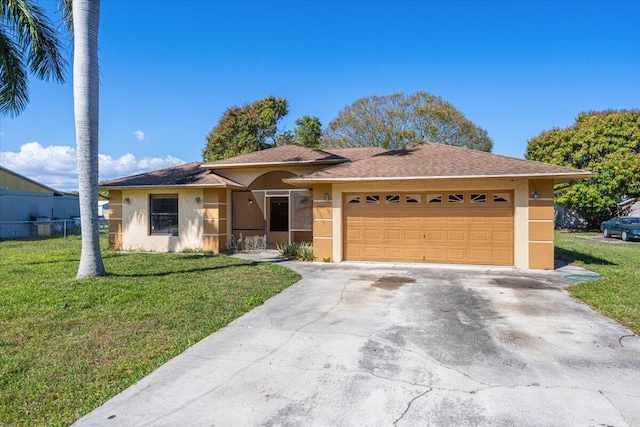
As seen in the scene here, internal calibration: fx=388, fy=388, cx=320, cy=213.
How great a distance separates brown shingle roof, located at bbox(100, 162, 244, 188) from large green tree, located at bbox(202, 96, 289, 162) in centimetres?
1481

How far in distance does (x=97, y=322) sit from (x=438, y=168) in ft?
32.5

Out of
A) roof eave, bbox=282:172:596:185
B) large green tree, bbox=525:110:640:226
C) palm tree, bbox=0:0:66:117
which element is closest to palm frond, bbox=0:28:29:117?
palm tree, bbox=0:0:66:117

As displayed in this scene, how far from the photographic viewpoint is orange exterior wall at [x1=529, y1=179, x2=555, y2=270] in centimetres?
1111

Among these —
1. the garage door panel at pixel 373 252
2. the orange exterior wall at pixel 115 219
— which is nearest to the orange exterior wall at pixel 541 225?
the garage door panel at pixel 373 252

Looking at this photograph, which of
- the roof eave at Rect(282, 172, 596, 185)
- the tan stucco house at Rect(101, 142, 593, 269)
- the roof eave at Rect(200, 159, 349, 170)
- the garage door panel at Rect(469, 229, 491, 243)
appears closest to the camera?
the roof eave at Rect(282, 172, 596, 185)

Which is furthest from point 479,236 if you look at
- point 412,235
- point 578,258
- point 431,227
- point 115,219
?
point 115,219

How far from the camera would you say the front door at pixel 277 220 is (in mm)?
16969

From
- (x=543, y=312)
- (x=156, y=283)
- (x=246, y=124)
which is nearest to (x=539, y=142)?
(x=246, y=124)

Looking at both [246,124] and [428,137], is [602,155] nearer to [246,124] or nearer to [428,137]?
[428,137]

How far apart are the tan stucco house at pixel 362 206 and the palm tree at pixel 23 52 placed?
430 centimetres

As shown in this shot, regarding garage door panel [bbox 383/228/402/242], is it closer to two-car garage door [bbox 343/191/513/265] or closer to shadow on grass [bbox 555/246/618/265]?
two-car garage door [bbox 343/191/513/265]

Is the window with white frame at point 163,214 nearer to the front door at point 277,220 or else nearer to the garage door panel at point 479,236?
the front door at point 277,220

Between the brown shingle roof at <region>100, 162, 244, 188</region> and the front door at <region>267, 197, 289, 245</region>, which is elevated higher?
the brown shingle roof at <region>100, 162, 244, 188</region>

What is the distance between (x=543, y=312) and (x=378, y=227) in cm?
638
